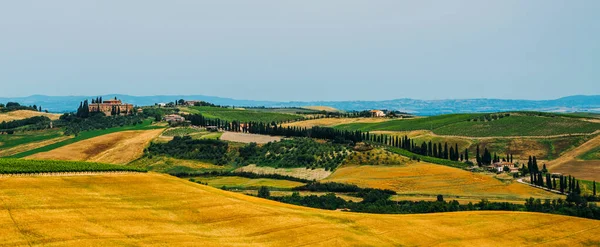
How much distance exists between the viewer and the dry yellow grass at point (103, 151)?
176m

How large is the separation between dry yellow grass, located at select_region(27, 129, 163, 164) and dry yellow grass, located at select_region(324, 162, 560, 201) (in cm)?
6899

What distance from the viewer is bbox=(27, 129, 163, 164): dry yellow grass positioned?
17575cm

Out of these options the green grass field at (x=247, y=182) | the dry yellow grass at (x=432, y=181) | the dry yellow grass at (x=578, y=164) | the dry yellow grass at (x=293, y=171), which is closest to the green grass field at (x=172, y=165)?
the dry yellow grass at (x=293, y=171)

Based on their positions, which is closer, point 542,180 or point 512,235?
point 512,235

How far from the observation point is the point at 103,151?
186125 millimetres

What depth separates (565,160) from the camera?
17975cm

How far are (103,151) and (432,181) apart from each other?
105 m

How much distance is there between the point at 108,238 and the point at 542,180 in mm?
106867

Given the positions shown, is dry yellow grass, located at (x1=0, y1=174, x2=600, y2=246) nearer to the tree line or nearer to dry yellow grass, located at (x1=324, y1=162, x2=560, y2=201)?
the tree line

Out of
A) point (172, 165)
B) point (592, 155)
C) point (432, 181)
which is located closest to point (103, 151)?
point (172, 165)

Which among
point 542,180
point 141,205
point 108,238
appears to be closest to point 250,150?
point 542,180

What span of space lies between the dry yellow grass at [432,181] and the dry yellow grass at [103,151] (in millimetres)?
68986

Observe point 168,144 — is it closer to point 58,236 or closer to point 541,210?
point 541,210

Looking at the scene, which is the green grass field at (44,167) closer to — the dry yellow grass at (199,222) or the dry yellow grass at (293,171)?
the dry yellow grass at (199,222)
